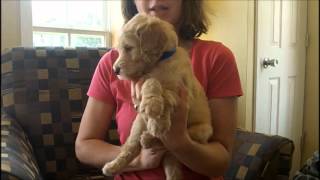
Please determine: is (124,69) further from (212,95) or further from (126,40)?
(212,95)

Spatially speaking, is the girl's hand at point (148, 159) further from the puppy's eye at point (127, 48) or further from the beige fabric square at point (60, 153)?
the beige fabric square at point (60, 153)

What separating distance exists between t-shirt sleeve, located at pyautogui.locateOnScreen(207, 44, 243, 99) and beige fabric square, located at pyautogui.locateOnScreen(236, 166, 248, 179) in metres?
0.46

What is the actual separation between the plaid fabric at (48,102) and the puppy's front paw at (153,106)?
841mm

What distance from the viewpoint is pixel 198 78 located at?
115 cm

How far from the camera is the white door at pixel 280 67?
253 centimetres

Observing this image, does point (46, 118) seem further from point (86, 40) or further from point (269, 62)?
point (269, 62)

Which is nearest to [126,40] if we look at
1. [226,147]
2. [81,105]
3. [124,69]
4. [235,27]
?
[124,69]

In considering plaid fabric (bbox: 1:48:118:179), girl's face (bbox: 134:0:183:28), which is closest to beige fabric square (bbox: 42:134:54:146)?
plaid fabric (bbox: 1:48:118:179)

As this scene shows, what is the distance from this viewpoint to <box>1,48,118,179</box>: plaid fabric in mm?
1543

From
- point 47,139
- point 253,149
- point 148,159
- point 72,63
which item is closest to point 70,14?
point 72,63

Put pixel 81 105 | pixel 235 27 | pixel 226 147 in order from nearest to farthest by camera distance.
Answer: pixel 226 147 < pixel 81 105 < pixel 235 27

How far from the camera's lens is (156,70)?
960 mm

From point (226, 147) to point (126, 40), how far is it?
0.44 metres

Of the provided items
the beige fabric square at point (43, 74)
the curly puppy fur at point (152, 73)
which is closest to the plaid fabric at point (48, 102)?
the beige fabric square at point (43, 74)
